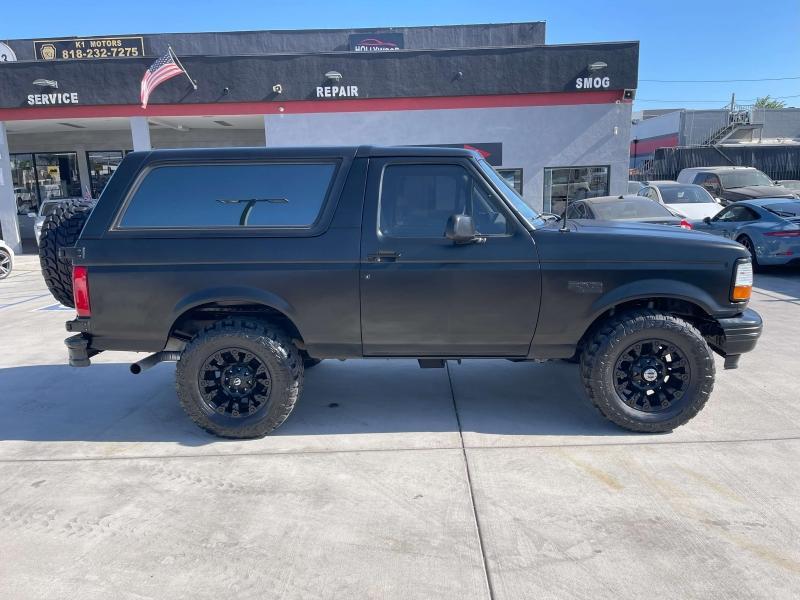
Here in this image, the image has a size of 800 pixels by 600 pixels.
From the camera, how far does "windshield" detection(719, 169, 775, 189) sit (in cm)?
1842

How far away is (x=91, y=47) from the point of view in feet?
89.1

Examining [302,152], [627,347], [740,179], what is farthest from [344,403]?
[740,179]

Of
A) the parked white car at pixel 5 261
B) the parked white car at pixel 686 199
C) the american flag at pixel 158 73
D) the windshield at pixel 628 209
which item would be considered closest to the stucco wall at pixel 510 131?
the parked white car at pixel 686 199

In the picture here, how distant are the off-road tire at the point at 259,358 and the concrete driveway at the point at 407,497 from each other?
0.14m

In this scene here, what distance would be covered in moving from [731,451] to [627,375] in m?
0.82

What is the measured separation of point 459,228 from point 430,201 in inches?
19.8

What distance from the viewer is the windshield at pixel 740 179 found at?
1842cm

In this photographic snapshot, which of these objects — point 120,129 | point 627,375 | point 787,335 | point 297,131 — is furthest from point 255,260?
point 120,129

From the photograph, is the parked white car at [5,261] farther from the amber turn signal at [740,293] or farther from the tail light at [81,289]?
the amber turn signal at [740,293]

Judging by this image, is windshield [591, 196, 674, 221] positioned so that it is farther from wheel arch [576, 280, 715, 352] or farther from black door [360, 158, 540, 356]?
black door [360, 158, 540, 356]

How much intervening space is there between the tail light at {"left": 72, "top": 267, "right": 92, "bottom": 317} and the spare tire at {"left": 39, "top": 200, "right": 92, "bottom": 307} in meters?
0.25

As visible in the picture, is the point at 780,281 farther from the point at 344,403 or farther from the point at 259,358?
the point at 259,358

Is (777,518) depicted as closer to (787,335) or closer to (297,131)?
(787,335)

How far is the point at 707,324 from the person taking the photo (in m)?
4.41
